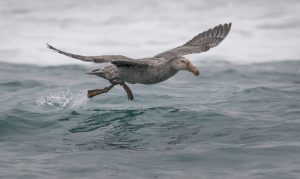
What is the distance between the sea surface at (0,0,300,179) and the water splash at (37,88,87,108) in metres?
0.02

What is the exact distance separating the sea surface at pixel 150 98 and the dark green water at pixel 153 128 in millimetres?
17


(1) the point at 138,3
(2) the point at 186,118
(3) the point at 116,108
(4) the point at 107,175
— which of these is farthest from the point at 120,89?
(1) the point at 138,3

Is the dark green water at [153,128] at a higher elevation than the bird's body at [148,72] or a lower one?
lower

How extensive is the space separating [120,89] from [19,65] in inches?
111

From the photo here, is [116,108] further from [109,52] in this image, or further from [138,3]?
[138,3]

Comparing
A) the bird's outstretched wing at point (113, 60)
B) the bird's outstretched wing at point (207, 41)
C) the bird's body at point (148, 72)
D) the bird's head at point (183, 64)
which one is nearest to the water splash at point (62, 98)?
the bird's body at point (148, 72)

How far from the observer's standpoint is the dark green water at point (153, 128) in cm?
732

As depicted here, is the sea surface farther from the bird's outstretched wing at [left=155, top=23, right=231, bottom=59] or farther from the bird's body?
the bird's outstretched wing at [left=155, top=23, right=231, bottom=59]

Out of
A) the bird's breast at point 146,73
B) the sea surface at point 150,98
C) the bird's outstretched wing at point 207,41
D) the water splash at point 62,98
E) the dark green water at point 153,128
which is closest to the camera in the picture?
the dark green water at point 153,128

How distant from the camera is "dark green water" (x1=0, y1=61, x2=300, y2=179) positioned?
732 centimetres

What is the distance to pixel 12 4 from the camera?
18875 millimetres

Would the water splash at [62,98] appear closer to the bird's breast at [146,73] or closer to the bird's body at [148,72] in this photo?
the bird's body at [148,72]

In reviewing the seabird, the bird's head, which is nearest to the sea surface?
the seabird

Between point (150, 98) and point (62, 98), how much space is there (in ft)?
4.66
